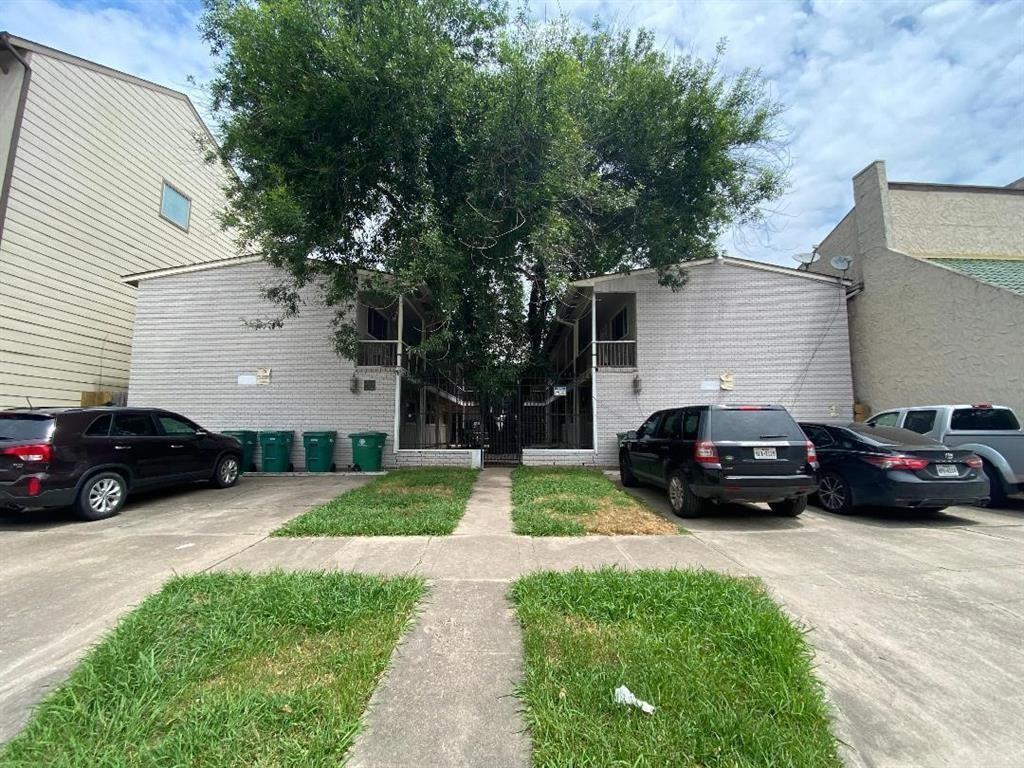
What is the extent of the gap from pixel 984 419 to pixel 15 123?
1982 cm

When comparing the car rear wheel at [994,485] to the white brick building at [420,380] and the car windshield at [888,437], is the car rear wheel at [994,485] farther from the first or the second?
the white brick building at [420,380]

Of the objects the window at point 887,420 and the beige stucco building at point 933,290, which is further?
the beige stucco building at point 933,290

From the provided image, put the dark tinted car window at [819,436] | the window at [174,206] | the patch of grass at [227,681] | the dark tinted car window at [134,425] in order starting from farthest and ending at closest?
the window at [174,206] → the dark tinted car window at [819,436] → the dark tinted car window at [134,425] → the patch of grass at [227,681]

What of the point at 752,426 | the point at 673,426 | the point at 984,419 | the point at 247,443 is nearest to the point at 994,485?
the point at 984,419

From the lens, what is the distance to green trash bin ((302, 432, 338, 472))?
11.9 meters

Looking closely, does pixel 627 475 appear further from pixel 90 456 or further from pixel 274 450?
pixel 90 456

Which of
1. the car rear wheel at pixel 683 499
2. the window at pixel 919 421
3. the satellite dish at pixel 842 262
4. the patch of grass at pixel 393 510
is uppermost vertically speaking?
the satellite dish at pixel 842 262

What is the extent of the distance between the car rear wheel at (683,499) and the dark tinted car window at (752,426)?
0.89 meters

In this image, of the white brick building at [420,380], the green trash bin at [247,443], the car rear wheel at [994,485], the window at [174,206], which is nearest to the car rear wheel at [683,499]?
the car rear wheel at [994,485]

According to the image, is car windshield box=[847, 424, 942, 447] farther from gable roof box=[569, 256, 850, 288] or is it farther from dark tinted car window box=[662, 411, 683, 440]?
gable roof box=[569, 256, 850, 288]

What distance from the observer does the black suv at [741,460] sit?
635 cm

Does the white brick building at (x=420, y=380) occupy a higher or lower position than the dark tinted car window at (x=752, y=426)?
higher

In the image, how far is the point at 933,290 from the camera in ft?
35.5

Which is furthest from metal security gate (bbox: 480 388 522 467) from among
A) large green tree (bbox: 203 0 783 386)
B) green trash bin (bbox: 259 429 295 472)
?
green trash bin (bbox: 259 429 295 472)
